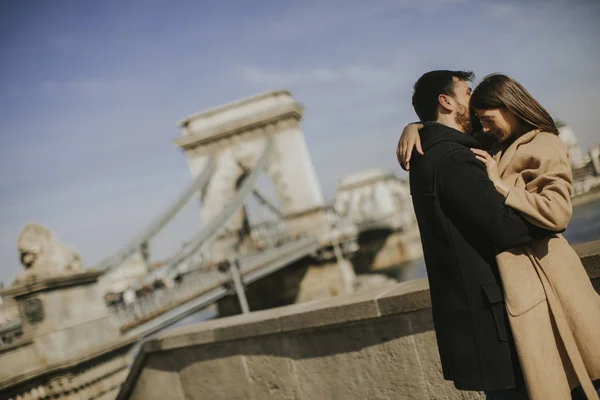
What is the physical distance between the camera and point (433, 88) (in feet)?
5.15

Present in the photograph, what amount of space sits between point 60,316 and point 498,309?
4.77 meters

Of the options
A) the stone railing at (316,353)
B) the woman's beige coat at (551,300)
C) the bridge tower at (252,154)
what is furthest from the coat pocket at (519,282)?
the bridge tower at (252,154)

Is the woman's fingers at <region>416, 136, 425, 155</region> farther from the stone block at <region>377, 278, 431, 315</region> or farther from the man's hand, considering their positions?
the stone block at <region>377, 278, 431, 315</region>

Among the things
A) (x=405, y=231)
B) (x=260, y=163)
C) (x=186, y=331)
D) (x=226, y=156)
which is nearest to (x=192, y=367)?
(x=186, y=331)

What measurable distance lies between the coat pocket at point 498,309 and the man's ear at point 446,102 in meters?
0.58

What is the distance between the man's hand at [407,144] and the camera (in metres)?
1.54

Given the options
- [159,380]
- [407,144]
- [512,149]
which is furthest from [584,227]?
[407,144]

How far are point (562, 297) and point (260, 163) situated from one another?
20348mm

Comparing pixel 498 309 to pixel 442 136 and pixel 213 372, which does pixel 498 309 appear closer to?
pixel 442 136

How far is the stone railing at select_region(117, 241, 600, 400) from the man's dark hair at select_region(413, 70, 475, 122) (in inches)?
35.9

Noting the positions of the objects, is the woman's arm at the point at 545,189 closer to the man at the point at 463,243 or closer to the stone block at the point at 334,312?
the man at the point at 463,243

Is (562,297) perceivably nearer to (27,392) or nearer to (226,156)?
(27,392)

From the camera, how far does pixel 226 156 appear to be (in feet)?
75.5

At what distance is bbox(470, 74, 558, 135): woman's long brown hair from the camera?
58.1 inches
